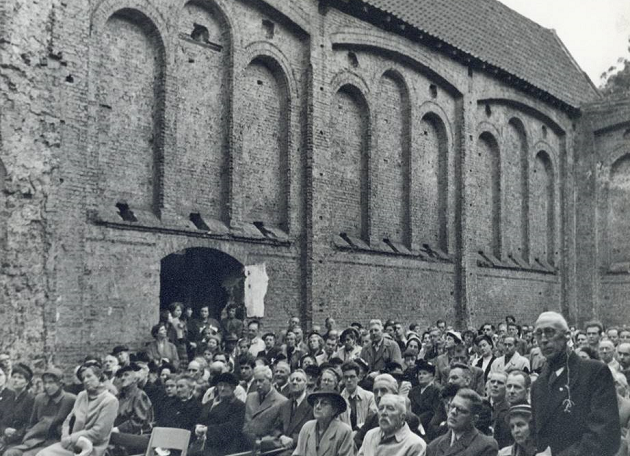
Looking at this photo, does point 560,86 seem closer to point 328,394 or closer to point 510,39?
point 510,39

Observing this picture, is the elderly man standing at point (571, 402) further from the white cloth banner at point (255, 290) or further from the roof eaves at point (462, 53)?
the roof eaves at point (462, 53)

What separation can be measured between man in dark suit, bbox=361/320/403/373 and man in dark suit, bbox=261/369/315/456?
11.8ft

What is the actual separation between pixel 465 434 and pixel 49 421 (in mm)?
5063

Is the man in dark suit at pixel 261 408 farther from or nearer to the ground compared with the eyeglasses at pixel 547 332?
nearer to the ground

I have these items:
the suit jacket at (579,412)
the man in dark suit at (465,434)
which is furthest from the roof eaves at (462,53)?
the suit jacket at (579,412)

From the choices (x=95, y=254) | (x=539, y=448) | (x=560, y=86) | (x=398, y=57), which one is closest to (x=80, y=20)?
(x=95, y=254)

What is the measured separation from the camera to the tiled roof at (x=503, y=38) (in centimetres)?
2273

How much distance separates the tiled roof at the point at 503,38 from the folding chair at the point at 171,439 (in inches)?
562

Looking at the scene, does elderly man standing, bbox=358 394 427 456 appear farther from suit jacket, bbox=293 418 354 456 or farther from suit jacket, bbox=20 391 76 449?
suit jacket, bbox=20 391 76 449

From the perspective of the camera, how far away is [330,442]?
721 centimetres

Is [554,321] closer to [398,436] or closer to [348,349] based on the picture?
[398,436]

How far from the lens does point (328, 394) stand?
7.39 meters

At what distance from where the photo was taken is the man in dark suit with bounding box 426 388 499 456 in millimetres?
6023

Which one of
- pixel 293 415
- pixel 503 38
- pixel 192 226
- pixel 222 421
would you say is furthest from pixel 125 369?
pixel 503 38
